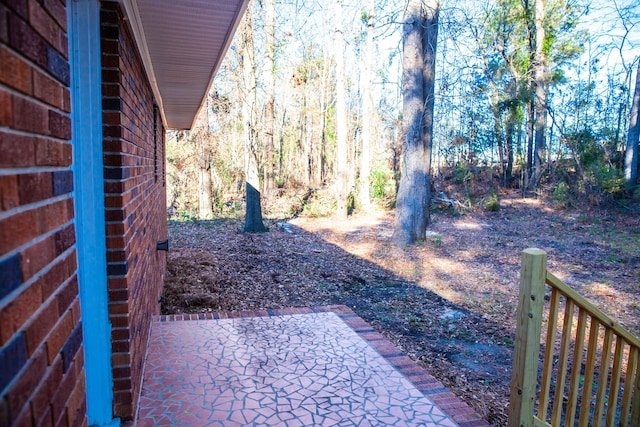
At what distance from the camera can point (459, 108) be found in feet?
36.1

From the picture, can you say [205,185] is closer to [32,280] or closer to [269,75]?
[269,75]

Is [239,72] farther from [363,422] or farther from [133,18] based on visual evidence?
[363,422]

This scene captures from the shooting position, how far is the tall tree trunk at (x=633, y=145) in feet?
47.6

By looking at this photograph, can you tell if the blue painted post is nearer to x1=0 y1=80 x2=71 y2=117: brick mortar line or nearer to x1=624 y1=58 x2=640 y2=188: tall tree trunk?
x1=0 y1=80 x2=71 y2=117: brick mortar line

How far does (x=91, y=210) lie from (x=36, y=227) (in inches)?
55.5

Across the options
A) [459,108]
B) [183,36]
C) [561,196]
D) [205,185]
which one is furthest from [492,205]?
[183,36]

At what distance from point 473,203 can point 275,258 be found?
9791 mm

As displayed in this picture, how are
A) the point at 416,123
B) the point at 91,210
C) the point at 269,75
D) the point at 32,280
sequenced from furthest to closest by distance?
the point at 269,75, the point at 416,123, the point at 91,210, the point at 32,280

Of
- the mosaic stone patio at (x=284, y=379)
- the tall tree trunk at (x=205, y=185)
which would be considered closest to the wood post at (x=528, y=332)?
the mosaic stone patio at (x=284, y=379)

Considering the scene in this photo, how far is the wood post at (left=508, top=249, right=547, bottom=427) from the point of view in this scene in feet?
7.39

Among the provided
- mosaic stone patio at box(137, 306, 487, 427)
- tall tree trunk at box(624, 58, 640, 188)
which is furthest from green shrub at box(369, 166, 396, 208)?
mosaic stone patio at box(137, 306, 487, 427)

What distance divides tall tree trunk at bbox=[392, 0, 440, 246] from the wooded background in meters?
0.34

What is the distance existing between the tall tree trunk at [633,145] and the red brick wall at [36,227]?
17.0m

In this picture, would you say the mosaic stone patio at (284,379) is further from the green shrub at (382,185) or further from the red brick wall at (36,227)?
the green shrub at (382,185)
